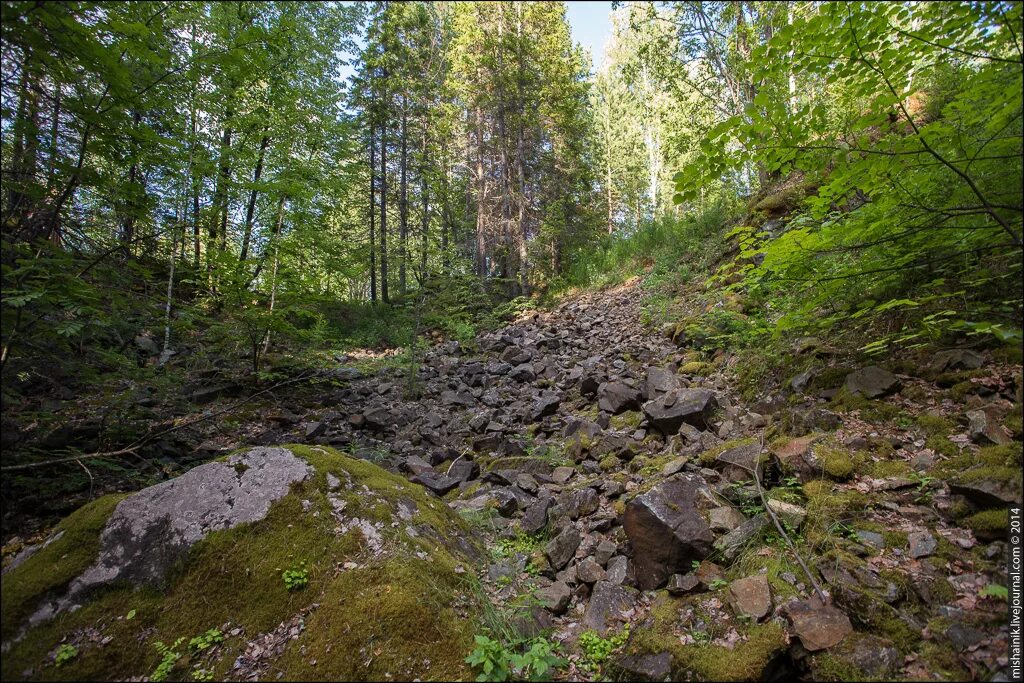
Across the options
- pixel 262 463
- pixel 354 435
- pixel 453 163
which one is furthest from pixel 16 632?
pixel 453 163

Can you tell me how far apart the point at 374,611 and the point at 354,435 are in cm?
509

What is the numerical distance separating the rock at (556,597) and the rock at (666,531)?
552mm

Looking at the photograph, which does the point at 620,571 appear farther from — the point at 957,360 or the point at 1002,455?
the point at 957,360

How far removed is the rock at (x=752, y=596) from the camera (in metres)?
2.45

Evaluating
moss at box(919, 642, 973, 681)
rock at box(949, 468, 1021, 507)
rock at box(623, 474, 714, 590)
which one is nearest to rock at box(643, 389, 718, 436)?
rock at box(623, 474, 714, 590)

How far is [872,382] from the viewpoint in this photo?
13.9 ft

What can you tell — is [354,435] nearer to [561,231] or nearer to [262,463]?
[262,463]

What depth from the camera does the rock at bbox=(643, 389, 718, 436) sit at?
518cm

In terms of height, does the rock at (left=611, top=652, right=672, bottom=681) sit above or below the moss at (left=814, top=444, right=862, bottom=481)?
below

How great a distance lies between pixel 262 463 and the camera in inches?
129

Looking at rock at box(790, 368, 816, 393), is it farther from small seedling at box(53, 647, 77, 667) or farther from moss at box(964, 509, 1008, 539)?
small seedling at box(53, 647, 77, 667)

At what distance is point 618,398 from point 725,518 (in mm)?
3456

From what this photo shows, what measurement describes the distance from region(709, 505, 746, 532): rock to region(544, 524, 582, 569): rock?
1090 millimetres

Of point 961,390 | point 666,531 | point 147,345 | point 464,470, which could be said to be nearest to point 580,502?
point 666,531
